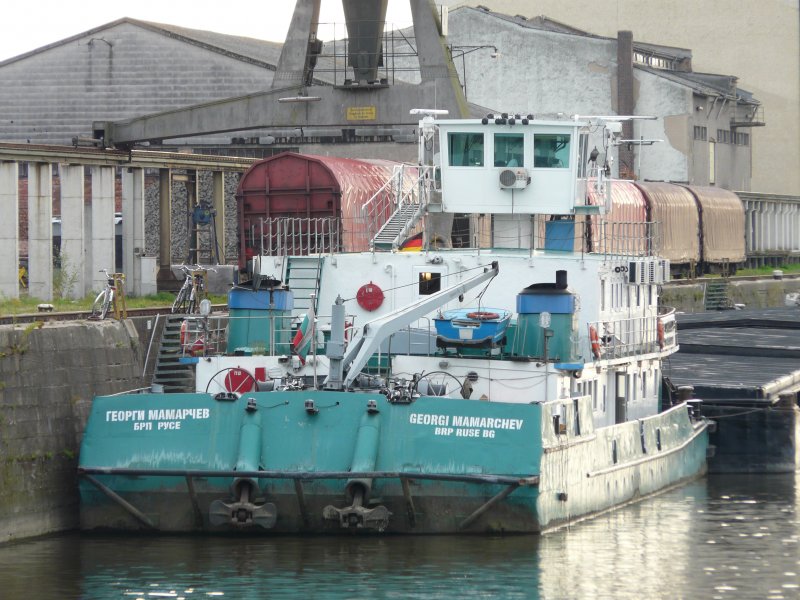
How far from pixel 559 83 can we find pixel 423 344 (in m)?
52.5

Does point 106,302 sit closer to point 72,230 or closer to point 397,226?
point 397,226

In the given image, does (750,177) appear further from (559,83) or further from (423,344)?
(423,344)

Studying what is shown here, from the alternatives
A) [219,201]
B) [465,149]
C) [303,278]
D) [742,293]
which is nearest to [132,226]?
[219,201]

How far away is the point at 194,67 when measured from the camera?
59125 millimetres

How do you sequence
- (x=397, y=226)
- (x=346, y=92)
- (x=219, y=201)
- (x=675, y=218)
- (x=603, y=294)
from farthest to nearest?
(x=675, y=218)
(x=219, y=201)
(x=346, y=92)
(x=397, y=226)
(x=603, y=294)

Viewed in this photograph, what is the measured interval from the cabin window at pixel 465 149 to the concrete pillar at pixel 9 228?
1010cm

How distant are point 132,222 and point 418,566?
66.9 feet

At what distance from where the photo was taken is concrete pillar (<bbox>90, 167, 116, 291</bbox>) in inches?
1420

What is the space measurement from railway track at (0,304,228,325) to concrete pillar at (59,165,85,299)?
3347 mm

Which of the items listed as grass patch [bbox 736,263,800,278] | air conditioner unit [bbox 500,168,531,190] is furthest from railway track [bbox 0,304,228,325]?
grass patch [bbox 736,263,800,278]

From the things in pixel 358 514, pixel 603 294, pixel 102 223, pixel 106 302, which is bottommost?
pixel 358 514

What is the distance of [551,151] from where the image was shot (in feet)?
90.6

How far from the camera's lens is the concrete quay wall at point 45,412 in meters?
22.1

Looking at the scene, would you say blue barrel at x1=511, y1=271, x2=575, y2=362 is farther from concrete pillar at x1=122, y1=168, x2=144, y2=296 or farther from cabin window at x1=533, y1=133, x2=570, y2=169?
concrete pillar at x1=122, y1=168, x2=144, y2=296
